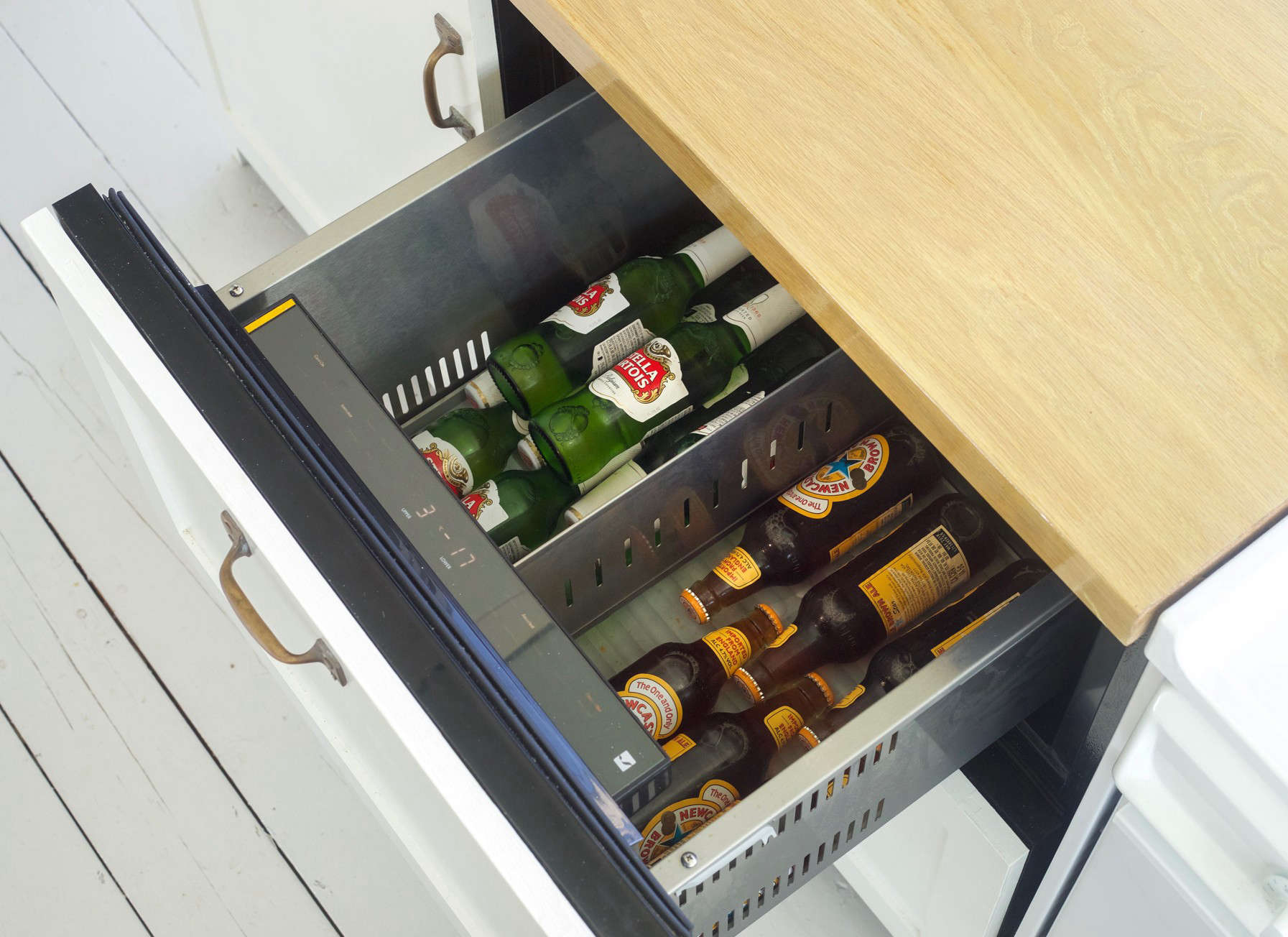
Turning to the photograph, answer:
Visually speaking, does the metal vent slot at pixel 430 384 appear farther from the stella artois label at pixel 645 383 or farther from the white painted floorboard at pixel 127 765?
the white painted floorboard at pixel 127 765

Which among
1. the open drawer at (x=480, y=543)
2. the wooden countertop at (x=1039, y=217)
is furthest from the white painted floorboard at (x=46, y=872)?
the wooden countertop at (x=1039, y=217)

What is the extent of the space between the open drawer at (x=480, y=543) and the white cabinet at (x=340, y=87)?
0.14 metres

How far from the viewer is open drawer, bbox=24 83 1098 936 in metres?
0.63

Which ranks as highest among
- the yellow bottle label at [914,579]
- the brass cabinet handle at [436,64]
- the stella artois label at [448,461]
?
the brass cabinet handle at [436,64]

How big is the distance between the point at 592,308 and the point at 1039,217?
1.42 feet

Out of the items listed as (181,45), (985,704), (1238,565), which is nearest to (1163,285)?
(1238,565)

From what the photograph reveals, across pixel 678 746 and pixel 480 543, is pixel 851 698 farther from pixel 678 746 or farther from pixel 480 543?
pixel 480 543

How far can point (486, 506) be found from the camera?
1009 mm

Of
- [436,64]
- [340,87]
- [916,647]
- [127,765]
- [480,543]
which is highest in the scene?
[340,87]

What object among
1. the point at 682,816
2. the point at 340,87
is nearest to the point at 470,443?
the point at 682,816

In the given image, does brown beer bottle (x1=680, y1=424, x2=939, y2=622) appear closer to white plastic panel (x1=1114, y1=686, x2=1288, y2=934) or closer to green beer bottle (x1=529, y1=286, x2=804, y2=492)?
green beer bottle (x1=529, y1=286, x2=804, y2=492)

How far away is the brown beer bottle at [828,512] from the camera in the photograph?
997 millimetres

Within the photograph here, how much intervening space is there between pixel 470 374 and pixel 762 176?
45 cm

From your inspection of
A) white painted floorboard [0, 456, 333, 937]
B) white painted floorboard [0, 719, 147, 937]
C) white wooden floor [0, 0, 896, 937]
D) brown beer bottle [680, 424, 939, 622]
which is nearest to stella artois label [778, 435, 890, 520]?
brown beer bottle [680, 424, 939, 622]
